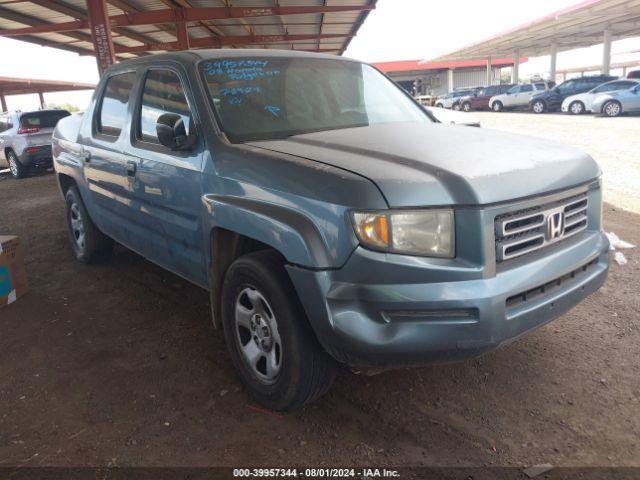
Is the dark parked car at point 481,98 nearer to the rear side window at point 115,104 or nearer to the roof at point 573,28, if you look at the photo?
the roof at point 573,28

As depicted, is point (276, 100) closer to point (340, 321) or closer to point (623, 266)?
point (340, 321)

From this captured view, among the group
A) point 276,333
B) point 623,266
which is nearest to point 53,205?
point 276,333

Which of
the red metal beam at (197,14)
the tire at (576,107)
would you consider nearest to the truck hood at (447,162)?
the red metal beam at (197,14)

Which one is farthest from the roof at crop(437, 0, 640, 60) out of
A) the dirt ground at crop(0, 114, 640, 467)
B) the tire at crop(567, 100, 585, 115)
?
the dirt ground at crop(0, 114, 640, 467)

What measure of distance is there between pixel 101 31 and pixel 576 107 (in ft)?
62.6

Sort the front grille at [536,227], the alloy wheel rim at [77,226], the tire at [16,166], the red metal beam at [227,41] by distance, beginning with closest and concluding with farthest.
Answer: the front grille at [536,227] < the alloy wheel rim at [77,226] < the tire at [16,166] < the red metal beam at [227,41]

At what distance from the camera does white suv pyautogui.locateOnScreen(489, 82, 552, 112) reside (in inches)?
1092

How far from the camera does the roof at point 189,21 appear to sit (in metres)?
13.8

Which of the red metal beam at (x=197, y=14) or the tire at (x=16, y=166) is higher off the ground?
the red metal beam at (x=197, y=14)

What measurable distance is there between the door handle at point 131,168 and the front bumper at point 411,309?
74.8 inches

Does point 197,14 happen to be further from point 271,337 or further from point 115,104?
point 271,337

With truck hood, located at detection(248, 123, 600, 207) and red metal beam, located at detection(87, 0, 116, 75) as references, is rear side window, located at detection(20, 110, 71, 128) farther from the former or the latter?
truck hood, located at detection(248, 123, 600, 207)

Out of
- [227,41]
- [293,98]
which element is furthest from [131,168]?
[227,41]

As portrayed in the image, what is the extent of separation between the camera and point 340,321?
6.87 ft
